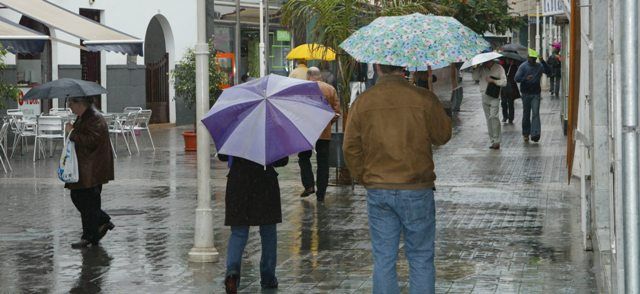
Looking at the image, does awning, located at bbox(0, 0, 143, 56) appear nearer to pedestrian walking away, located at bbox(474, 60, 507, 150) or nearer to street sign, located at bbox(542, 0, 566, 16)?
pedestrian walking away, located at bbox(474, 60, 507, 150)

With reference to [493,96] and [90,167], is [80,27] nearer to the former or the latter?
[493,96]

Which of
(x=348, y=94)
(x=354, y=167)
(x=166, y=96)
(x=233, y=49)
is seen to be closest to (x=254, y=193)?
(x=354, y=167)

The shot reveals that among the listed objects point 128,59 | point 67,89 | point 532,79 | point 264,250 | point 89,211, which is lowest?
point 264,250

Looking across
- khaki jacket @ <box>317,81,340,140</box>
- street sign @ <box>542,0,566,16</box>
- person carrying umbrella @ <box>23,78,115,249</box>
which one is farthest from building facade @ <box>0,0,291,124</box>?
person carrying umbrella @ <box>23,78,115,249</box>

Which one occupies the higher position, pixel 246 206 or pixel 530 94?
pixel 530 94

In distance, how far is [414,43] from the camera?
25.4ft

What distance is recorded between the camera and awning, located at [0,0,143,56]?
71.5 feet

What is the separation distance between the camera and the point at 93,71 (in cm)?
3300

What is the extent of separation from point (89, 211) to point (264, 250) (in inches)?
120

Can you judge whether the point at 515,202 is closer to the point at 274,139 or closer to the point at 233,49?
the point at 274,139

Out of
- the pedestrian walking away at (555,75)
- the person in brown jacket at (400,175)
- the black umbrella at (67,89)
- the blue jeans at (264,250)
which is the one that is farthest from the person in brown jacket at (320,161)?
the pedestrian walking away at (555,75)

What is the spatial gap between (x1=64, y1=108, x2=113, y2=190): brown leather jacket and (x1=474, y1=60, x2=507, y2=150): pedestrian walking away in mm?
12292

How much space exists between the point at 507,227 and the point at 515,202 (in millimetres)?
2275

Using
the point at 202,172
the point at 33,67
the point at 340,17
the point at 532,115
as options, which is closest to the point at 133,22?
the point at 33,67
